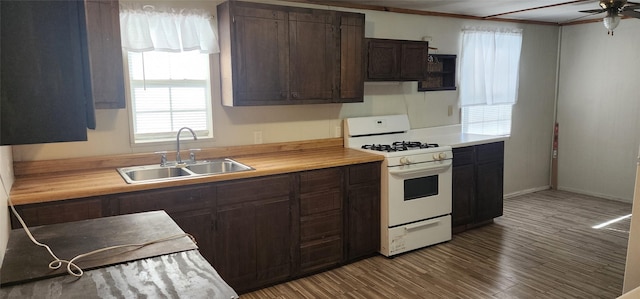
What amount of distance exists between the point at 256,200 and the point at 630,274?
229cm

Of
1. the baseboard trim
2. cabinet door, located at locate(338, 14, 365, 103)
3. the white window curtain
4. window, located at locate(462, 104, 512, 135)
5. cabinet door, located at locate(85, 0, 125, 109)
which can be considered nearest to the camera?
cabinet door, located at locate(85, 0, 125, 109)

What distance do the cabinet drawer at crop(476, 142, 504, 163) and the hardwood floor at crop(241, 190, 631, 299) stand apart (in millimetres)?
706

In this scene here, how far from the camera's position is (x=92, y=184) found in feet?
8.53

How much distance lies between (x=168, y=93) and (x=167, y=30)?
47 cm

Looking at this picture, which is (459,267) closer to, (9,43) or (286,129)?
(286,129)

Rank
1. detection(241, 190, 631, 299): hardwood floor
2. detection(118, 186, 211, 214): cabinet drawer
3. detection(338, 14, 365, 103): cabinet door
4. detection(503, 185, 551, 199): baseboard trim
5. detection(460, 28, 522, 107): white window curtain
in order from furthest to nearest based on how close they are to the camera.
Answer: detection(503, 185, 551, 199): baseboard trim, detection(460, 28, 522, 107): white window curtain, detection(338, 14, 365, 103): cabinet door, detection(241, 190, 631, 299): hardwood floor, detection(118, 186, 211, 214): cabinet drawer

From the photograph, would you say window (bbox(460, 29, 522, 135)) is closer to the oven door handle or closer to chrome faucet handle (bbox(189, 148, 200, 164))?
the oven door handle

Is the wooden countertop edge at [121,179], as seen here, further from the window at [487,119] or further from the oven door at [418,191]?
the window at [487,119]

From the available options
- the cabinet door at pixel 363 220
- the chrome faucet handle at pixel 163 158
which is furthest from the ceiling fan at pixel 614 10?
the chrome faucet handle at pixel 163 158

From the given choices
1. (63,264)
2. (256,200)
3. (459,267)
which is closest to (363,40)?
(256,200)

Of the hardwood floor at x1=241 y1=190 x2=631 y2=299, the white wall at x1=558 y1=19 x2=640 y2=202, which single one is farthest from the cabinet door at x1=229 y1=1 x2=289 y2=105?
the white wall at x1=558 y1=19 x2=640 y2=202

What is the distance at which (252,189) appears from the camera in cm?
303

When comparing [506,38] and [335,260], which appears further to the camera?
[506,38]

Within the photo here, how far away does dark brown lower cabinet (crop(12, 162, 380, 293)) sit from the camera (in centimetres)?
263
